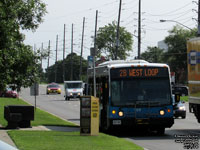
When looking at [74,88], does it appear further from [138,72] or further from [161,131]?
[138,72]

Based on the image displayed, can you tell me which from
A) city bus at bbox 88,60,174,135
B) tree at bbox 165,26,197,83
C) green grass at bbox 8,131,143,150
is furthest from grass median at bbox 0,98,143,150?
tree at bbox 165,26,197,83

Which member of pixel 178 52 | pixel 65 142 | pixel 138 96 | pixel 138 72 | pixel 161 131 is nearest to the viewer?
pixel 65 142

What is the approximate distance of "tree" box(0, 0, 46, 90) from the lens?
20.9 m

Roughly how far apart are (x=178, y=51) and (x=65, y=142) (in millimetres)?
122841

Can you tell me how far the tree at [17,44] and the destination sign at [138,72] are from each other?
316cm

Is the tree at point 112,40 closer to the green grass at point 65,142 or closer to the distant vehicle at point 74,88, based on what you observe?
the distant vehicle at point 74,88

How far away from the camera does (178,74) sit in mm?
141625

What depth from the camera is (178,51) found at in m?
138

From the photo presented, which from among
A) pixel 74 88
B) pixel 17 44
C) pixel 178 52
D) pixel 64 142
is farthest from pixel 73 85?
pixel 178 52

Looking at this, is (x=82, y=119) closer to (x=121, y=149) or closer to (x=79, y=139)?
(x=79, y=139)

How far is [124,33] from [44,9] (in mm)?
139229

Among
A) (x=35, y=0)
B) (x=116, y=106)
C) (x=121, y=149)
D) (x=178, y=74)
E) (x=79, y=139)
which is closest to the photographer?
(x=121, y=149)

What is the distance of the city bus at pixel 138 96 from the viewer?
21.5m

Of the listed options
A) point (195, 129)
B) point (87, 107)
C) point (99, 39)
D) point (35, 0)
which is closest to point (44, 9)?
point (35, 0)
